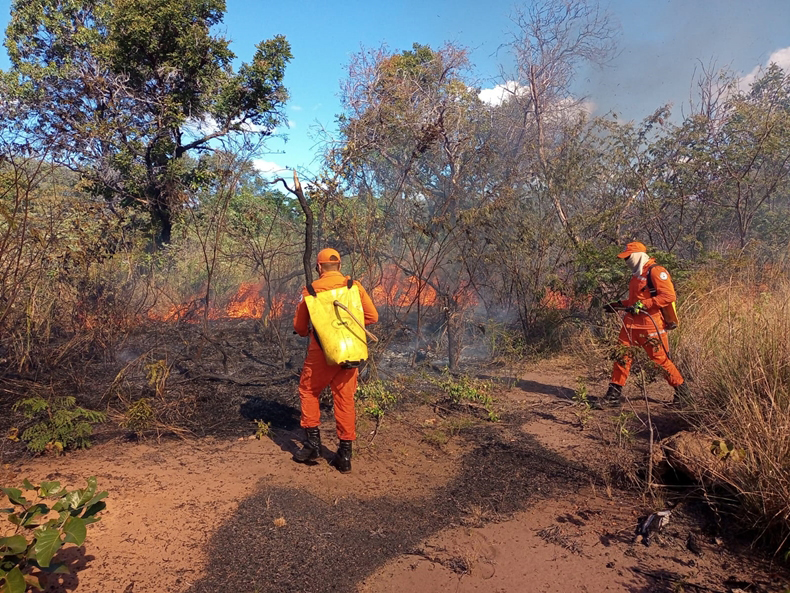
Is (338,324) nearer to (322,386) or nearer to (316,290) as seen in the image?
(316,290)

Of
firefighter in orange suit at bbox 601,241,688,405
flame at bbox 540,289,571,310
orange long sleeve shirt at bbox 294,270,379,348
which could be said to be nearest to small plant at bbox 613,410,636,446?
firefighter in orange suit at bbox 601,241,688,405

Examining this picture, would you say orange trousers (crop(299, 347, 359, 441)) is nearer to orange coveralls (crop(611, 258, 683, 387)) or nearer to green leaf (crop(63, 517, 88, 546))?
green leaf (crop(63, 517, 88, 546))

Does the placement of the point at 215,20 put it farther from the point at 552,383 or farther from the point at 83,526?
the point at 83,526

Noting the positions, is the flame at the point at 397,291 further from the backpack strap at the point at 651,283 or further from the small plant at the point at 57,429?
the small plant at the point at 57,429

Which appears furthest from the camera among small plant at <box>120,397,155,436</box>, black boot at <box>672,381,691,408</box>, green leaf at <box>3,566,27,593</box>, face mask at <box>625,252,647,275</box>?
face mask at <box>625,252,647,275</box>

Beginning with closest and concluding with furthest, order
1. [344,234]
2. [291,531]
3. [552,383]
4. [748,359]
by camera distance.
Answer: [291,531], [748,359], [344,234], [552,383]

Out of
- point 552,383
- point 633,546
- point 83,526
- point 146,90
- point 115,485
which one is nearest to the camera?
point 83,526

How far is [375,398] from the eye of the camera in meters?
5.47

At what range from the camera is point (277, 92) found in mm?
9820

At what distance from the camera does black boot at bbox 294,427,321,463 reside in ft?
13.8

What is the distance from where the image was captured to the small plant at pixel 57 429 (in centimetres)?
403

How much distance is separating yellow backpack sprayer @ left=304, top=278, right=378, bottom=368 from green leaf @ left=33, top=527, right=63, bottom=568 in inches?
80.3

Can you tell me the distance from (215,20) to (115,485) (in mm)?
9226

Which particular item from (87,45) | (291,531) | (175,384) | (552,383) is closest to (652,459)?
(291,531)
